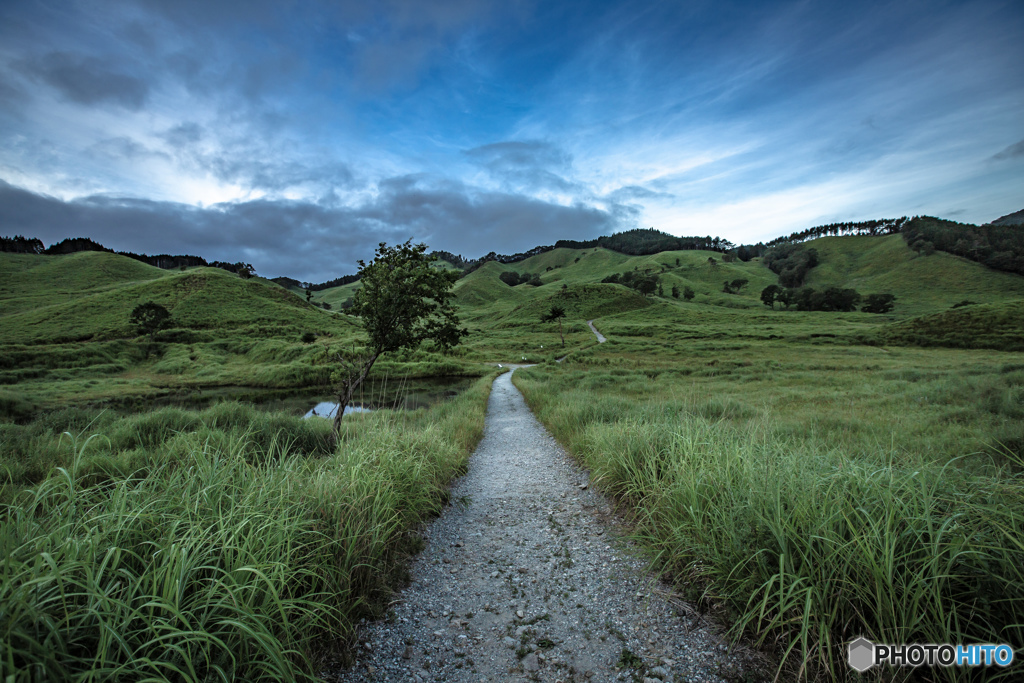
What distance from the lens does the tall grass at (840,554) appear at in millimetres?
2695

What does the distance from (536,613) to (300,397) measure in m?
32.3

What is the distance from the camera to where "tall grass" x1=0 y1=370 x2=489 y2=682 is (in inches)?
81.4

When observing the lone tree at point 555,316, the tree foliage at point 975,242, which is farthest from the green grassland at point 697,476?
the tree foliage at point 975,242

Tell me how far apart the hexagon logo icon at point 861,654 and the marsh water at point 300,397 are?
22.4 metres

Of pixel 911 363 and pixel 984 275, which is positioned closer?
pixel 911 363

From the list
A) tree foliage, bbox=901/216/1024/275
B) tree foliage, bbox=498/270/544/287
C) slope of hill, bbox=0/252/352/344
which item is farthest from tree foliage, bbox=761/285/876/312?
slope of hill, bbox=0/252/352/344

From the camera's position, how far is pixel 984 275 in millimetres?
95562

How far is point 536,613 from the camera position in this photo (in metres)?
3.88

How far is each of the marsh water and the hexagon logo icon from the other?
73.3 ft

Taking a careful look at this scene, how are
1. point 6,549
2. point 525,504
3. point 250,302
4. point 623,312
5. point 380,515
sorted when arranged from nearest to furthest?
point 6,549 < point 380,515 < point 525,504 < point 250,302 < point 623,312

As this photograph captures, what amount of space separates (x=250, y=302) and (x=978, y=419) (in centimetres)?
9555

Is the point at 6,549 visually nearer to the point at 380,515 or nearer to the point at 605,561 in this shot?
the point at 380,515

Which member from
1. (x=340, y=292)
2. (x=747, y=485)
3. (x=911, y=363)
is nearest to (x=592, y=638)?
(x=747, y=485)

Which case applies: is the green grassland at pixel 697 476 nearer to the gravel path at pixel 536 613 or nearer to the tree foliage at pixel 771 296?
the gravel path at pixel 536 613
